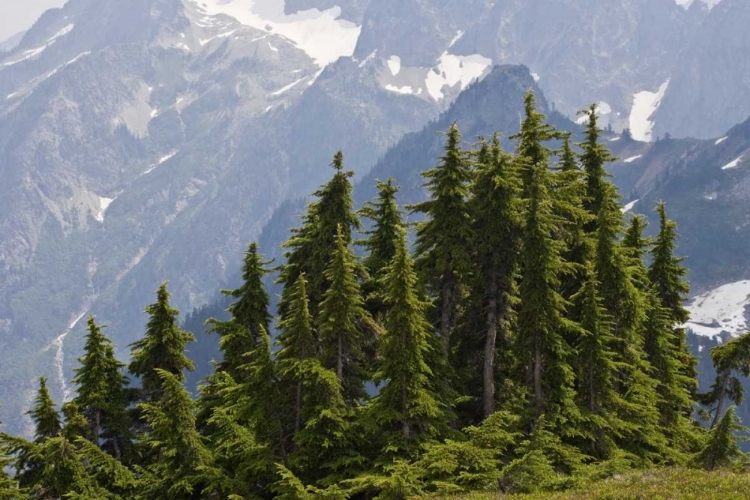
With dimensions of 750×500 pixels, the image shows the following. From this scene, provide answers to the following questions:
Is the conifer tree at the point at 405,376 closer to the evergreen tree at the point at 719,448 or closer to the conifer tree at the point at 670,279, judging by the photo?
the evergreen tree at the point at 719,448

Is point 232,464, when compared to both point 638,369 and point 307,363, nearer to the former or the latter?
point 307,363

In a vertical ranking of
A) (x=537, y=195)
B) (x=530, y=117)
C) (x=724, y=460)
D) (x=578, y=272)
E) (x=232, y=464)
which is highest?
(x=530, y=117)

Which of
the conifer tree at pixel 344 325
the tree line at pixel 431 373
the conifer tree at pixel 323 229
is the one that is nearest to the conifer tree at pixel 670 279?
the tree line at pixel 431 373

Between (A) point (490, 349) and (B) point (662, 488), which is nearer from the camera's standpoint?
(B) point (662, 488)

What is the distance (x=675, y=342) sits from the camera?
44281mm

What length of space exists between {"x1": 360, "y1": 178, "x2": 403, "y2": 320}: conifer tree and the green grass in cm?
1335

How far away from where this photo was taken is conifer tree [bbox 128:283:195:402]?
37094mm

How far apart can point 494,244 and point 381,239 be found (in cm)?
690

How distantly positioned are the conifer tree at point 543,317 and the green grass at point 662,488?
5757 millimetres

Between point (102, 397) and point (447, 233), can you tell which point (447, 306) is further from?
point (102, 397)

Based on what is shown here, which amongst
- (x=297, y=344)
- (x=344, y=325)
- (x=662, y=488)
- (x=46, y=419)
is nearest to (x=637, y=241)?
(x=344, y=325)

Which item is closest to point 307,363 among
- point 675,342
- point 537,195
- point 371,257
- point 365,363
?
point 365,363

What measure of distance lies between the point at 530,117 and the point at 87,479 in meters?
26.7

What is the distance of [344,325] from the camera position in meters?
30.4
